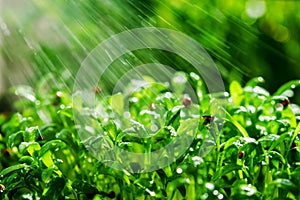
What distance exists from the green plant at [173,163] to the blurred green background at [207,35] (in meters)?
0.66

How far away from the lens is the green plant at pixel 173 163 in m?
0.86

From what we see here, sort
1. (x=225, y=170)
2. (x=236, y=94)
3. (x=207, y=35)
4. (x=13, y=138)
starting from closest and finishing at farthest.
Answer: (x=225, y=170) → (x=13, y=138) → (x=236, y=94) → (x=207, y=35)

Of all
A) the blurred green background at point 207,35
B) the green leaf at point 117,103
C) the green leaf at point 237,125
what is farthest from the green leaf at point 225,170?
the blurred green background at point 207,35

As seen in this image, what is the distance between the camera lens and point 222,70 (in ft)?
6.72

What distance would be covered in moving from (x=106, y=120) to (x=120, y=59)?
0.14 metres

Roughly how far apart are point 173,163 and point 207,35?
1.12 metres

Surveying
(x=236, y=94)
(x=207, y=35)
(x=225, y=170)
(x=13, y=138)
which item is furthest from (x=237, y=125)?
(x=207, y=35)

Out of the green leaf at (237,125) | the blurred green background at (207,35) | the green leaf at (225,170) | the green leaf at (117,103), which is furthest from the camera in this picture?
the blurred green background at (207,35)

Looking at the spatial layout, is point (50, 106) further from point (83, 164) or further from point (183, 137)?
point (183, 137)

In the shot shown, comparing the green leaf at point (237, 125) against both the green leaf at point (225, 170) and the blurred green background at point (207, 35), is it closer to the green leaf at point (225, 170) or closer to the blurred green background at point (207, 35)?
the green leaf at point (225, 170)

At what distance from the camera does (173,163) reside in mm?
929

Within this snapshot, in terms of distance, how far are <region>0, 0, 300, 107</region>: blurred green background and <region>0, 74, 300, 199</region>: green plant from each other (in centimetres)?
66

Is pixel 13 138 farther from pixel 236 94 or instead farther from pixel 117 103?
pixel 236 94

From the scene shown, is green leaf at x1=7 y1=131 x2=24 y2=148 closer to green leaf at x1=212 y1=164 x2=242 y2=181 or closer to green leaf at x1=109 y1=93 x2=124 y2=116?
green leaf at x1=109 y1=93 x2=124 y2=116
